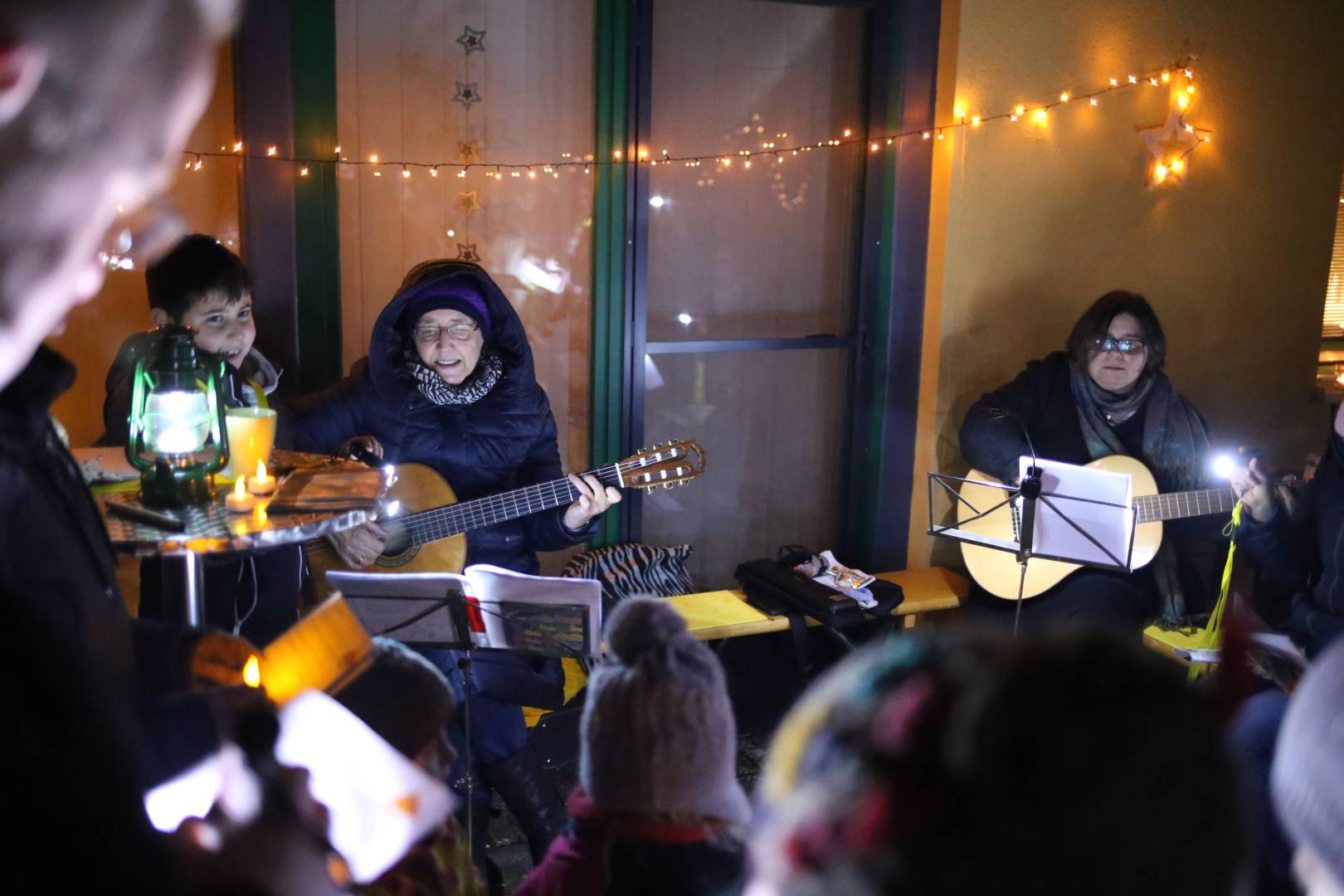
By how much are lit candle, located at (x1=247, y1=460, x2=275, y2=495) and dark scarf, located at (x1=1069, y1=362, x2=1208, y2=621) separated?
3146mm

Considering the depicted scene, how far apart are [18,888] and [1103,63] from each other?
4532 millimetres

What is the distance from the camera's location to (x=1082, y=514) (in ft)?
11.0

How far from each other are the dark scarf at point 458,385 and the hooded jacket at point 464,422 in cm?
2

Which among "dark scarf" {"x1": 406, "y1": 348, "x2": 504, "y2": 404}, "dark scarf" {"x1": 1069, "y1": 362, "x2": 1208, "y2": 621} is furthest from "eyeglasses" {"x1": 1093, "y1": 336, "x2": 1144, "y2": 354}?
"dark scarf" {"x1": 406, "y1": 348, "x2": 504, "y2": 404}

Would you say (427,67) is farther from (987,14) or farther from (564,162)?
(987,14)

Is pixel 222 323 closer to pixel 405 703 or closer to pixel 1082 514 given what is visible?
pixel 405 703

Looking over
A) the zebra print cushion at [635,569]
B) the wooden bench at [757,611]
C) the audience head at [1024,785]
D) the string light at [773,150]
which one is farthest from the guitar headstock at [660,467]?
the audience head at [1024,785]

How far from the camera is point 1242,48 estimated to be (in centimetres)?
457

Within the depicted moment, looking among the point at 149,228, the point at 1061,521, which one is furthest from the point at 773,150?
the point at 149,228

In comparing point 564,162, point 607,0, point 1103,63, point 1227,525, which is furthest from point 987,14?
point 1227,525

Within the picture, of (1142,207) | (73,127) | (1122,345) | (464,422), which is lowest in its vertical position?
(464,422)

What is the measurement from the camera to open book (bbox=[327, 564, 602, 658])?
2.44 m

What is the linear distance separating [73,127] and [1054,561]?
3415 mm

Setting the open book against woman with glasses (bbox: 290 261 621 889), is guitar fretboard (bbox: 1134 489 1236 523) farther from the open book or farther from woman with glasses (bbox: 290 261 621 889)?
the open book
